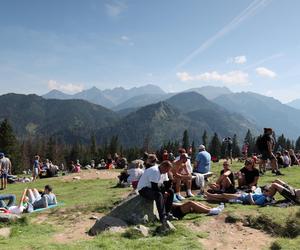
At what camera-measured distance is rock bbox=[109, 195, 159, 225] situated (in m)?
13.7

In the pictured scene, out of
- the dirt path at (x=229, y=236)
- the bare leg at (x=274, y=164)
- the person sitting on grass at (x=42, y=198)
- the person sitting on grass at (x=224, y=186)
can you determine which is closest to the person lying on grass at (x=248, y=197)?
the person sitting on grass at (x=224, y=186)

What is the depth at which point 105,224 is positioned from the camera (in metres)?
13.2

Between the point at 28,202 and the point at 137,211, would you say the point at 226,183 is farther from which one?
the point at 28,202

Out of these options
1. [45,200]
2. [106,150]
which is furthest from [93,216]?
[106,150]

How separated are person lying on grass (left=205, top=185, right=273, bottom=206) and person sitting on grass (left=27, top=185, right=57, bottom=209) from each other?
24.7 feet

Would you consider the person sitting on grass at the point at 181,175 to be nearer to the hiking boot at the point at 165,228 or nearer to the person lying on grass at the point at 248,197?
the person lying on grass at the point at 248,197

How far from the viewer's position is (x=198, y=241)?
11680 millimetres

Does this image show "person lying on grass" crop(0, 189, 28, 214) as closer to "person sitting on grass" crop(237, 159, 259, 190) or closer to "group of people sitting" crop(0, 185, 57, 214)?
"group of people sitting" crop(0, 185, 57, 214)

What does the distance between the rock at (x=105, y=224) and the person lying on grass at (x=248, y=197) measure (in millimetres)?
4745

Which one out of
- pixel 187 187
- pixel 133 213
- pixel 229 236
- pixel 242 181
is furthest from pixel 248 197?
pixel 133 213

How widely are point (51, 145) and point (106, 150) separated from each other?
21085 millimetres

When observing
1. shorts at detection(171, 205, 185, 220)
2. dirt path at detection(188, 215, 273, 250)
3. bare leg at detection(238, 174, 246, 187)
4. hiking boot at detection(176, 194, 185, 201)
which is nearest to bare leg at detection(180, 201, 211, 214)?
shorts at detection(171, 205, 185, 220)

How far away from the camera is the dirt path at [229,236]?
37.7 feet

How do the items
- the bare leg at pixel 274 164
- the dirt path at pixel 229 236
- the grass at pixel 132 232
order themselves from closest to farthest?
the grass at pixel 132 232 < the dirt path at pixel 229 236 < the bare leg at pixel 274 164
